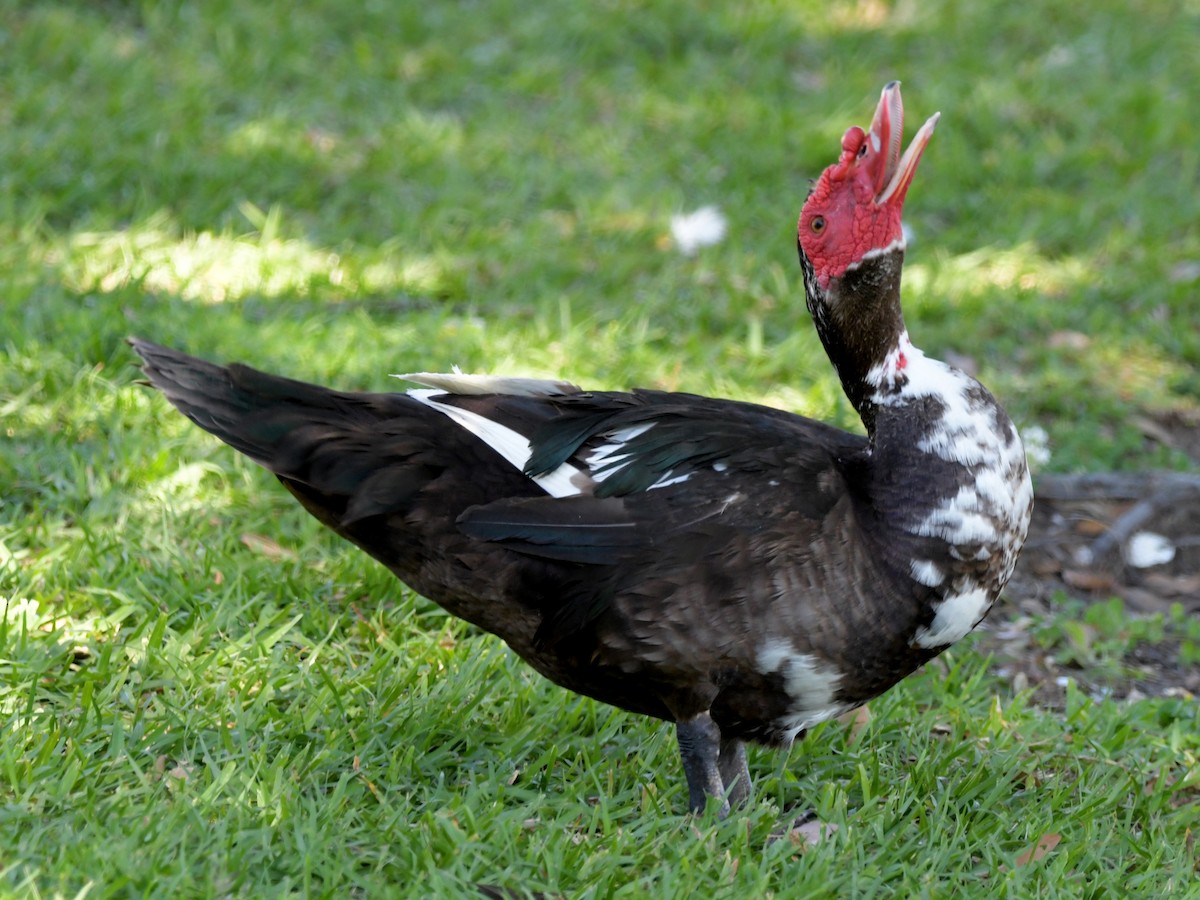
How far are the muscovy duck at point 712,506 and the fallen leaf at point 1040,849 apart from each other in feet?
1.47

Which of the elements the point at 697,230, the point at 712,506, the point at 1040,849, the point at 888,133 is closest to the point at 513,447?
the point at 712,506

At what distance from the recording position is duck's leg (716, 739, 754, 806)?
3006 mm

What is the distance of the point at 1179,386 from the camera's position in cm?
510

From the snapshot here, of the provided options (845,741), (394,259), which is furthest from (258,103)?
(845,741)

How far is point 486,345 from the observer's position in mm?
4719

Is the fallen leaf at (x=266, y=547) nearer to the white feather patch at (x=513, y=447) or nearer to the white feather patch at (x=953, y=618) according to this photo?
the white feather patch at (x=513, y=447)

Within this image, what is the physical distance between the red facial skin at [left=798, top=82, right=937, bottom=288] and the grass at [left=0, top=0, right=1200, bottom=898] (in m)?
1.09

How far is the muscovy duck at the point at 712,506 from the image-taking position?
270cm

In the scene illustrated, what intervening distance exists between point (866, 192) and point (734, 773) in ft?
3.95

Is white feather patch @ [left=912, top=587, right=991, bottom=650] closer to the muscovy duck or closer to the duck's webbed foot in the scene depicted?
the muscovy duck

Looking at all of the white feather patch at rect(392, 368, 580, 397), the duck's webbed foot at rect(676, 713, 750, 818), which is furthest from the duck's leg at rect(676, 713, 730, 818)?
the white feather patch at rect(392, 368, 580, 397)

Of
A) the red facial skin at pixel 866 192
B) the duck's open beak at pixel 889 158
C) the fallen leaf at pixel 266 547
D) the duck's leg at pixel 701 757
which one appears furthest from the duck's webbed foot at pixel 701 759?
the fallen leaf at pixel 266 547

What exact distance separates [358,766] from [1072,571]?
2361 millimetres

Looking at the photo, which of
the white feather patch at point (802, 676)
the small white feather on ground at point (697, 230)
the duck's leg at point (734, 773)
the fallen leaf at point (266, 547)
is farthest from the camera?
the small white feather on ground at point (697, 230)
